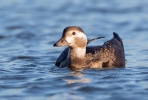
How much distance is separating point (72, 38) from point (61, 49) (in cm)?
396

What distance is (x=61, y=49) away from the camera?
56.8 ft

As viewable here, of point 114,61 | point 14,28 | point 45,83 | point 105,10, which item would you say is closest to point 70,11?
point 105,10

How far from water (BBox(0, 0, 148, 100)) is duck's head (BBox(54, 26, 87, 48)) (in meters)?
0.65

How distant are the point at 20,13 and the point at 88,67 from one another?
11.2m

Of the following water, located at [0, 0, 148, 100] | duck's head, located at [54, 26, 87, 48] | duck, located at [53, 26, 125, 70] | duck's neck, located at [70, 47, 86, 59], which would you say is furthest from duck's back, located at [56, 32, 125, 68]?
duck's head, located at [54, 26, 87, 48]

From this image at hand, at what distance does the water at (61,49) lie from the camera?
11.5m

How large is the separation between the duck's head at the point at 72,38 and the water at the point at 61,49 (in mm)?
651

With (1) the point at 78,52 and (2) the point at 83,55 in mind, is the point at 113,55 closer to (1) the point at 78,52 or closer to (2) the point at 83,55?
(2) the point at 83,55

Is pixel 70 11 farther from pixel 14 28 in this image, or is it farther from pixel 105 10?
pixel 14 28

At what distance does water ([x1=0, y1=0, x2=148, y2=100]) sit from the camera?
451 inches

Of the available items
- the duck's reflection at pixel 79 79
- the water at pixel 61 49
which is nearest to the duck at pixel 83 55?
the water at pixel 61 49

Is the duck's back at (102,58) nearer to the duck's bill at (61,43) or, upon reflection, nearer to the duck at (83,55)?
the duck at (83,55)

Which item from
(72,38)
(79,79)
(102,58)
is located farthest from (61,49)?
(79,79)

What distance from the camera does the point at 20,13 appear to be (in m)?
24.3
